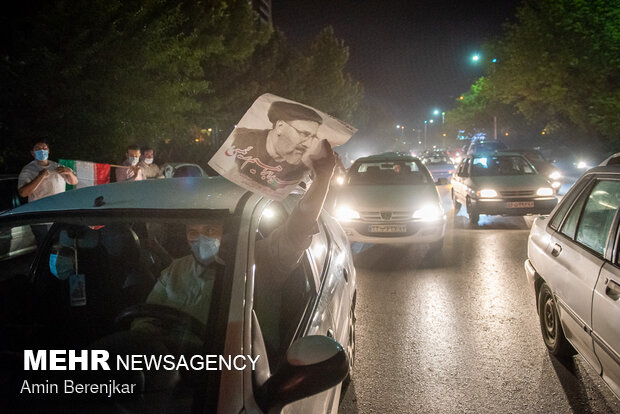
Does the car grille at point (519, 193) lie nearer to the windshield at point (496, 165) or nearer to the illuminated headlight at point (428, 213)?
the windshield at point (496, 165)

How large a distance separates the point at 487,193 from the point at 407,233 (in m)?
3.83

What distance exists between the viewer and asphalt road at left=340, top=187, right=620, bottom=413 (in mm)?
3330

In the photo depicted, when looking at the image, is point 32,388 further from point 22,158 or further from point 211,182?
point 22,158

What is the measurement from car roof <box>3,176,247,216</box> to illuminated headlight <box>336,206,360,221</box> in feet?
16.2

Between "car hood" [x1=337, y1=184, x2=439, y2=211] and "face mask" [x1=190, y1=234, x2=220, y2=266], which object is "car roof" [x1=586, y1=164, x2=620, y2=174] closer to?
"face mask" [x1=190, y1=234, x2=220, y2=266]

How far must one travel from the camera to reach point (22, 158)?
11.2m

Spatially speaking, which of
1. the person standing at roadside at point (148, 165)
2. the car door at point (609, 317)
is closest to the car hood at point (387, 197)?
the person standing at roadside at point (148, 165)

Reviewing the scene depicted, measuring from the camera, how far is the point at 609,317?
2619mm

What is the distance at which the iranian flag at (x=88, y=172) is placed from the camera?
29.5 ft

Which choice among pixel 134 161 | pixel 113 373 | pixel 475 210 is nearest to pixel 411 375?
pixel 113 373

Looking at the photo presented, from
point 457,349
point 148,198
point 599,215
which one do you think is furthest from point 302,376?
point 457,349

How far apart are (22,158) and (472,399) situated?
11.3 metres

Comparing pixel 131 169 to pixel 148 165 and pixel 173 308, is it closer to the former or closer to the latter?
pixel 148 165

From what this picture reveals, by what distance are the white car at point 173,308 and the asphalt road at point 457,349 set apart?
80 cm
